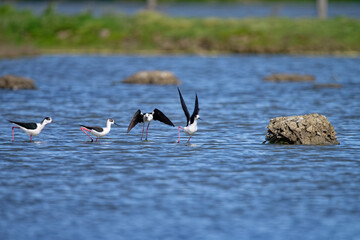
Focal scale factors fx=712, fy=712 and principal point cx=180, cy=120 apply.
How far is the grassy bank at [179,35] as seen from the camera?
55781mm

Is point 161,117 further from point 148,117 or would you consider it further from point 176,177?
point 176,177

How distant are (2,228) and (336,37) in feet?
158

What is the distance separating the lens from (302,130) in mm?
16781

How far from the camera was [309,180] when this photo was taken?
13289 mm

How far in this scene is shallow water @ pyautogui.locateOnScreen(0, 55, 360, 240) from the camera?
10320mm

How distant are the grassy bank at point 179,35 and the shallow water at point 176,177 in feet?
91.4

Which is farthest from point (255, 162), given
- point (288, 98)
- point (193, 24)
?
point (193, 24)

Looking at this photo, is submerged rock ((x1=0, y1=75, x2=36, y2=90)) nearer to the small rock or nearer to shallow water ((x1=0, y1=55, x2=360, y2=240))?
shallow water ((x1=0, y1=55, x2=360, y2=240))

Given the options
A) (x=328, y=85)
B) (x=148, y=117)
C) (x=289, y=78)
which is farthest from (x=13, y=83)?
(x=148, y=117)

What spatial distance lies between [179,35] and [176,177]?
4434 centimetres

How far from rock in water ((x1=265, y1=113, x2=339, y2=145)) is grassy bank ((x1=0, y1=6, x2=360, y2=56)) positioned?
38923 mm

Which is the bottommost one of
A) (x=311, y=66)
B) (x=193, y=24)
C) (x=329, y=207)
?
(x=329, y=207)

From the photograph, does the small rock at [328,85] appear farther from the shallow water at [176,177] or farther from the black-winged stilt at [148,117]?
the black-winged stilt at [148,117]

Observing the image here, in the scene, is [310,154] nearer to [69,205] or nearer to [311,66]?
[69,205]
